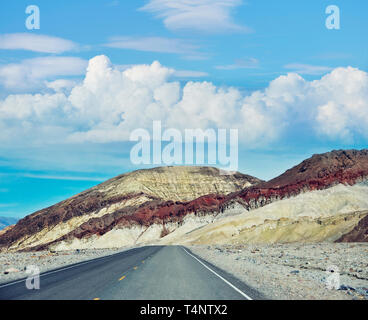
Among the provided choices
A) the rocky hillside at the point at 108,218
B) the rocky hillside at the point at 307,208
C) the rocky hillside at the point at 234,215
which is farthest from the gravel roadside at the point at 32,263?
the rocky hillside at the point at 108,218

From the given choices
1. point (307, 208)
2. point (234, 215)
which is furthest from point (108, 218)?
point (307, 208)

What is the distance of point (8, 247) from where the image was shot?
536 feet

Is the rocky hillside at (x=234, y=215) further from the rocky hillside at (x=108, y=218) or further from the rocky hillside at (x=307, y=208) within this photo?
the rocky hillside at (x=108, y=218)

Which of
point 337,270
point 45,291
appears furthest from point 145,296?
point 337,270

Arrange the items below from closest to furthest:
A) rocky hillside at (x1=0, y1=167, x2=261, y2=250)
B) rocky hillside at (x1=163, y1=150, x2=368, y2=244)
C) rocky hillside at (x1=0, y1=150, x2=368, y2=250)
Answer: rocky hillside at (x1=163, y1=150, x2=368, y2=244)
rocky hillside at (x1=0, y1=150, x2=368, y2=250)
rocky hillside at (x1=0, y1=167, x2=261, y2=250)

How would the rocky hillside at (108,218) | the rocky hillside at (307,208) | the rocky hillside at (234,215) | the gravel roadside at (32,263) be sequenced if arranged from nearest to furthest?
the gravel roadside at (32,263) < the rocky hillside at (307,208) < the rocky hillside at (234,215) < the rocky hillside at (108,218)

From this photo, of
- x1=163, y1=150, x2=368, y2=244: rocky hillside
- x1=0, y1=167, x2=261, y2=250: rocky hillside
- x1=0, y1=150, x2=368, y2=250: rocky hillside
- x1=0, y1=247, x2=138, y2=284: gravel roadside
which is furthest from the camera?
x1=0, y1=167, x2=261, y2=250: rocky hillside

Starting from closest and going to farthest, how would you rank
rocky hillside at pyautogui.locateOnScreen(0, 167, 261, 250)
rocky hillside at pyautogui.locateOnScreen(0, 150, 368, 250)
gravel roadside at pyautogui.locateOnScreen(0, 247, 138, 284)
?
1. gravel roadside at pyautogui.locateOnScreen(0, 247, 138, 284)
2. rocky hillside at pyautogui.locateOnScreen(0, 150, 368, 250)
3. rocky hillside at pyautogui.locateOnScreen(0, 167, 261, 250)

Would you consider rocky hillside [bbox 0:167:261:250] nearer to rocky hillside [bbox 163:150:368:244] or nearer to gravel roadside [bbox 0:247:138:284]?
rocky hillside [bbox 163:150:368:244]

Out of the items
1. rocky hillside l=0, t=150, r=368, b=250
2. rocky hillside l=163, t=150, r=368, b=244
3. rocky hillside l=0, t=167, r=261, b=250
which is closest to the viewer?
rocky hillside l=163, t=150, r=368, b=244

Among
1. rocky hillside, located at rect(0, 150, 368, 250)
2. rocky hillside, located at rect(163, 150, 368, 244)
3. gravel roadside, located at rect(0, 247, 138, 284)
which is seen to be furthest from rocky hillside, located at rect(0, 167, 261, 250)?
gravel roadside, located at rect(0, 247, 138, 284)

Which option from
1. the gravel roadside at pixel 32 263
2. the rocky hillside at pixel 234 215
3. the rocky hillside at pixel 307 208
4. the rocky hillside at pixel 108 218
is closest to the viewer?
the gravel roadside at pixel 32 263

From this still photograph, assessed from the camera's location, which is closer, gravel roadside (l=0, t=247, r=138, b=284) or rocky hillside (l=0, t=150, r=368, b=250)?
gravel roadside (l=0, t=247, r=138, b=284)
